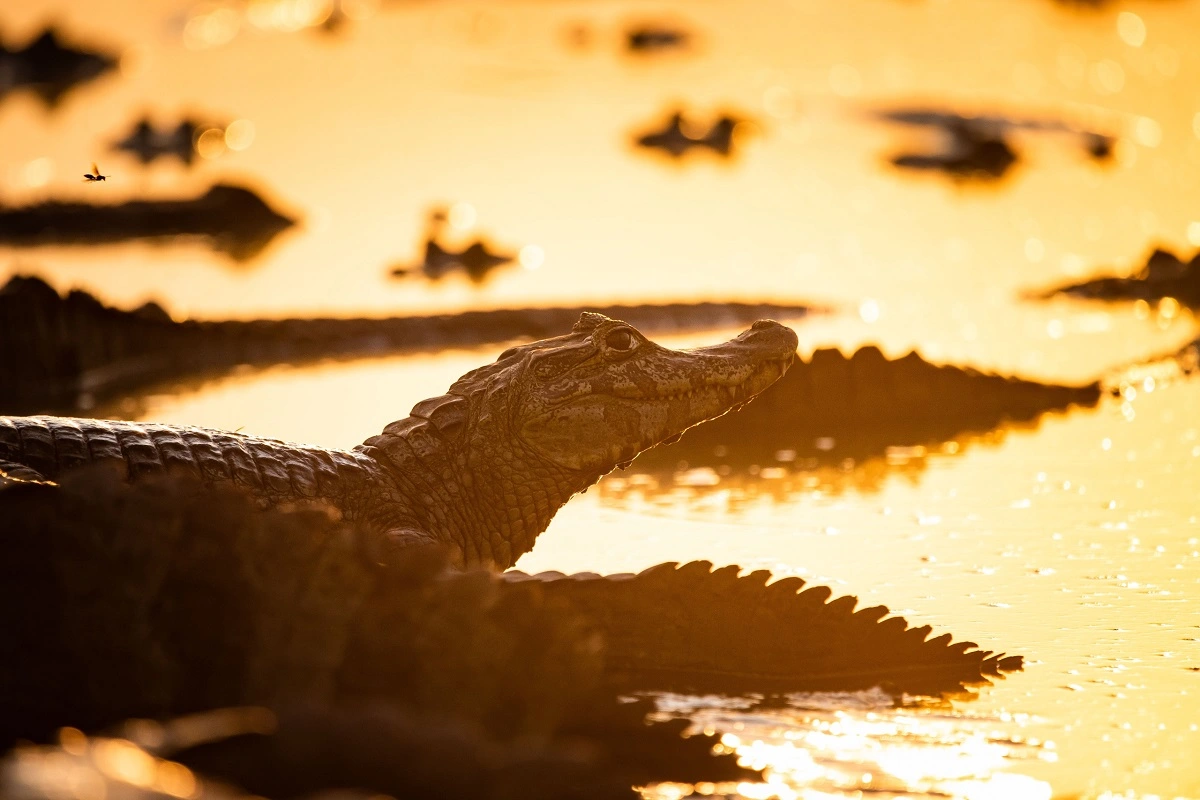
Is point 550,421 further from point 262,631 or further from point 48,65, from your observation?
point 48,65

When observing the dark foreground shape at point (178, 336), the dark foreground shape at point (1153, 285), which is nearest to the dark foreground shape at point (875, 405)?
the dark foreground shape at point (178, 336)

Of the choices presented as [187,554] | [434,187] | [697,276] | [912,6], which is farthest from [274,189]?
[912,6]

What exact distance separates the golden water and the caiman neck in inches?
19.7

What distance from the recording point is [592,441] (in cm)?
689

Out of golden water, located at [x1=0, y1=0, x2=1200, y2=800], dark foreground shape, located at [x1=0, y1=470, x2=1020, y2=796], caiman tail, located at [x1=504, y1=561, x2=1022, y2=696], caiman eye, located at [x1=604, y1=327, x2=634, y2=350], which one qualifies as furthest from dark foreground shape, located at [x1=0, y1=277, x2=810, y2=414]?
dark foreground shape, located at [x1=0, y1=470, x2=1020, y2=796]

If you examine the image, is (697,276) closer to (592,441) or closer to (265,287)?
(265,287)

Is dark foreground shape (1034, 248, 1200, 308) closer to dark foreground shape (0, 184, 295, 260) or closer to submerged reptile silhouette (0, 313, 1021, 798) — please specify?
submerged reptile silhouette (0, 313, 1021, 798)

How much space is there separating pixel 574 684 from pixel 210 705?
997 mm

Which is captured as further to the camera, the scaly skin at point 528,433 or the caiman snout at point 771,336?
the caiman snout at point 771,336

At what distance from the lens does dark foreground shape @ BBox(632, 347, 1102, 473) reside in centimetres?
995

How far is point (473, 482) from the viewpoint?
695 centimetres

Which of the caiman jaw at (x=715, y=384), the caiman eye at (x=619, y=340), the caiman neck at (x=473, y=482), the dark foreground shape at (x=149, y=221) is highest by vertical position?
the dark foreground shape at (x=149, y=221)

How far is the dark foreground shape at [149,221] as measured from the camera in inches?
740

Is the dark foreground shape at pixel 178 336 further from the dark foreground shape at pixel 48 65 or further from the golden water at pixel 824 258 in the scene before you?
the dark foreground shape at pixel 48 65
